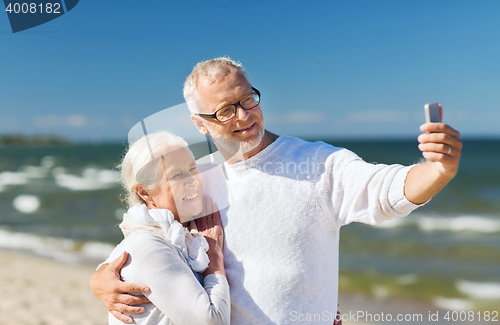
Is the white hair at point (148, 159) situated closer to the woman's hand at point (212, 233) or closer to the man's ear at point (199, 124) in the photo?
the man's ear at point (199, 124)

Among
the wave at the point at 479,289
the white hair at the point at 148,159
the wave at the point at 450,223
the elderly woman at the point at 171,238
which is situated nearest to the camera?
the elderly woman at the point at 171,238

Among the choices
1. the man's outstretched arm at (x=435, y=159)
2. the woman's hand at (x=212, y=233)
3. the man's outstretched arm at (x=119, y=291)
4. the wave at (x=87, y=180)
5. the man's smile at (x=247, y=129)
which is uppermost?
the wave at (x=87, y=180)

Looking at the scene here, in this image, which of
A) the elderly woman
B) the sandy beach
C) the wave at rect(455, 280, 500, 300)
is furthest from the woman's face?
the wave at rect(455, 280, 500, 300)

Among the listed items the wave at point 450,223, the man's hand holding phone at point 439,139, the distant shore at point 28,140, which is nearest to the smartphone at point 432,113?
the man's hand holding phone at point 439,139

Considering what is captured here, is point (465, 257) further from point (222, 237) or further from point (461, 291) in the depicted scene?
point (222, 237)

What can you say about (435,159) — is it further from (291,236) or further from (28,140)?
(28,140)

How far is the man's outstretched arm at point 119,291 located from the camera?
163 cm

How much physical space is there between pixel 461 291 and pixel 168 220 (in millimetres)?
5754

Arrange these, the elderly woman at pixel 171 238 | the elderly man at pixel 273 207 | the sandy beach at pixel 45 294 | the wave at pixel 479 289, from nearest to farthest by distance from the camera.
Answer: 1. the elderly woman at pixel 171 238
2. the elderly man at pixel 273 207
3. the sandy beach at pixel 45 294
4. the wave at pixel 479 289

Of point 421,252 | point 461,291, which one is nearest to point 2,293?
point 461,291

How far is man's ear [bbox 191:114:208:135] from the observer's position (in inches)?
80.4

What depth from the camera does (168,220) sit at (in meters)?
1.74

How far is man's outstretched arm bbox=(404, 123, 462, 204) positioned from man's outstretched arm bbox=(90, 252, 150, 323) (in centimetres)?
112

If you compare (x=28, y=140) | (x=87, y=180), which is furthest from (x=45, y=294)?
(x=28, y=140)
